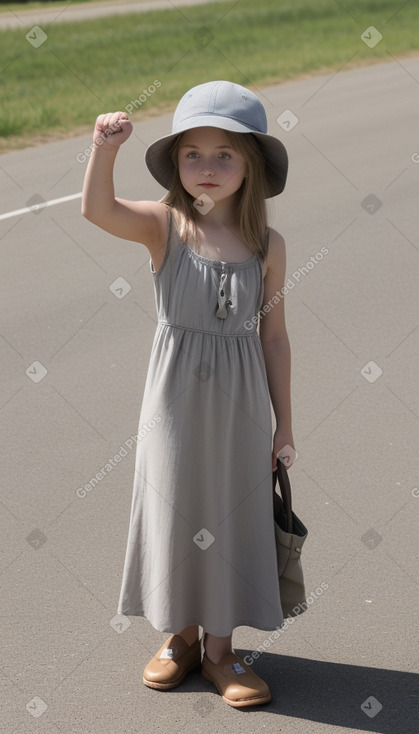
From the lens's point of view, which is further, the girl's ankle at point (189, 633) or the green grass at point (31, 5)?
the green grass at point (31, 5)

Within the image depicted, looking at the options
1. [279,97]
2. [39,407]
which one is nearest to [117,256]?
[39,407]

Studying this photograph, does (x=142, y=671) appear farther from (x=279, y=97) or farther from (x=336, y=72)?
(x=336, y=72)

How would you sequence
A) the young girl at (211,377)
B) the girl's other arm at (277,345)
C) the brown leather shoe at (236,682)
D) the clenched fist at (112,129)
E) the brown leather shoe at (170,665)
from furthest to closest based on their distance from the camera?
the brown leather shoe at (170,665) → the brown leather shoe at (236,682) → the girl's other arm at (277,345) → the young girl at (211,377) → the clenched fist at (112,129)

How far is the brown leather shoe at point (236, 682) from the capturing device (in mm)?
4105

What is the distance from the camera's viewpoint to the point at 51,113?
1486cm

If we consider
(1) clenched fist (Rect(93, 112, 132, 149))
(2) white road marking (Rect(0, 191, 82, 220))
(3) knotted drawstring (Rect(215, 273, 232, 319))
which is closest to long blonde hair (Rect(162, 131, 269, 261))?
(3) knotted drawstring (Rect(215, 273, 232, 319))

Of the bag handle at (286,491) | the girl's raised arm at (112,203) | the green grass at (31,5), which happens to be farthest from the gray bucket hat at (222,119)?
the green grass at (31,5)

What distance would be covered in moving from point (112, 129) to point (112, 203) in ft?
0.83

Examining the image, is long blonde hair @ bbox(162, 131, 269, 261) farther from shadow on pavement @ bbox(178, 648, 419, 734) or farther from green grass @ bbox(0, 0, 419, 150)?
green grass @ bbox(0, 0, 419, 150)

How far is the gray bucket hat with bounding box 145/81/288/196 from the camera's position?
371 cm

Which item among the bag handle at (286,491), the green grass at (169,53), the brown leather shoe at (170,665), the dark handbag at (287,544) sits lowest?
the brown leather shoe at (170,665)

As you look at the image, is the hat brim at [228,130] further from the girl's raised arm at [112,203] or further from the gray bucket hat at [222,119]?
the girl's raised arm at [112,203]

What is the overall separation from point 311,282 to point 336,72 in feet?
36.3

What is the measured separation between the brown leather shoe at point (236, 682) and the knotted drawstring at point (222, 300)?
1.31m
